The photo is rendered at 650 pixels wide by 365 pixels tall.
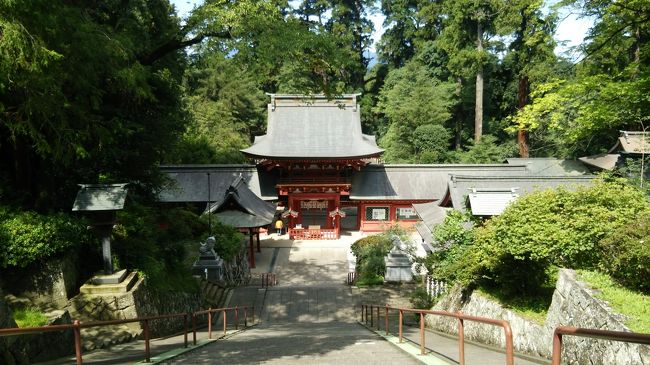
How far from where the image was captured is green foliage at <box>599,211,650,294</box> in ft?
17.9

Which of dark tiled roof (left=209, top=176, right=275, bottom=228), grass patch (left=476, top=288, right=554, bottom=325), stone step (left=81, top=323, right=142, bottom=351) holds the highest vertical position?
dark tiled roof (left=209, top=176, right=275, bottom=228)

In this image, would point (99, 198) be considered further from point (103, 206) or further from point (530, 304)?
point (530, 304)

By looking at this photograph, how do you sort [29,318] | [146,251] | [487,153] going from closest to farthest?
[29,318], [146,251], [487,153]

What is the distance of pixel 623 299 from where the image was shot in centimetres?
533

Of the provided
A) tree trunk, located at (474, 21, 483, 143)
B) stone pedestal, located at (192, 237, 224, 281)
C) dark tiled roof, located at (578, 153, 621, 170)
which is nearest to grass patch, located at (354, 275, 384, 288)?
stone pedestal, located at (192, 237, 224, 281)

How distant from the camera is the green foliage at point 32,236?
629 cm

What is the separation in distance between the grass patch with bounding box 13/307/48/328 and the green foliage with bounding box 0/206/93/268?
699mm

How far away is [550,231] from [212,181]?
1969cm

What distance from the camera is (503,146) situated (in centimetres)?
2944

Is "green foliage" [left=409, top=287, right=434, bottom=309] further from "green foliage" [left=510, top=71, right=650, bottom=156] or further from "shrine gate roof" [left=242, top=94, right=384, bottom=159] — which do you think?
"shrine gate roof" [left=242, top=94, right=384, bottom=159]

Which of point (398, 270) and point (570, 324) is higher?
point (570, 324)

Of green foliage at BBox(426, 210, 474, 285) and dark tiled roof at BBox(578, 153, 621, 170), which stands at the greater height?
dark tiled roof at BBox(578, 153, 621, 170)

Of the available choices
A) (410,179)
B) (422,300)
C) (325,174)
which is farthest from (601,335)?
(410,179)

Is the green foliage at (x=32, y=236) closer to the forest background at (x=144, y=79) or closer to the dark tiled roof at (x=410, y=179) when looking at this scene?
the forest background at (x=144, y=79)
